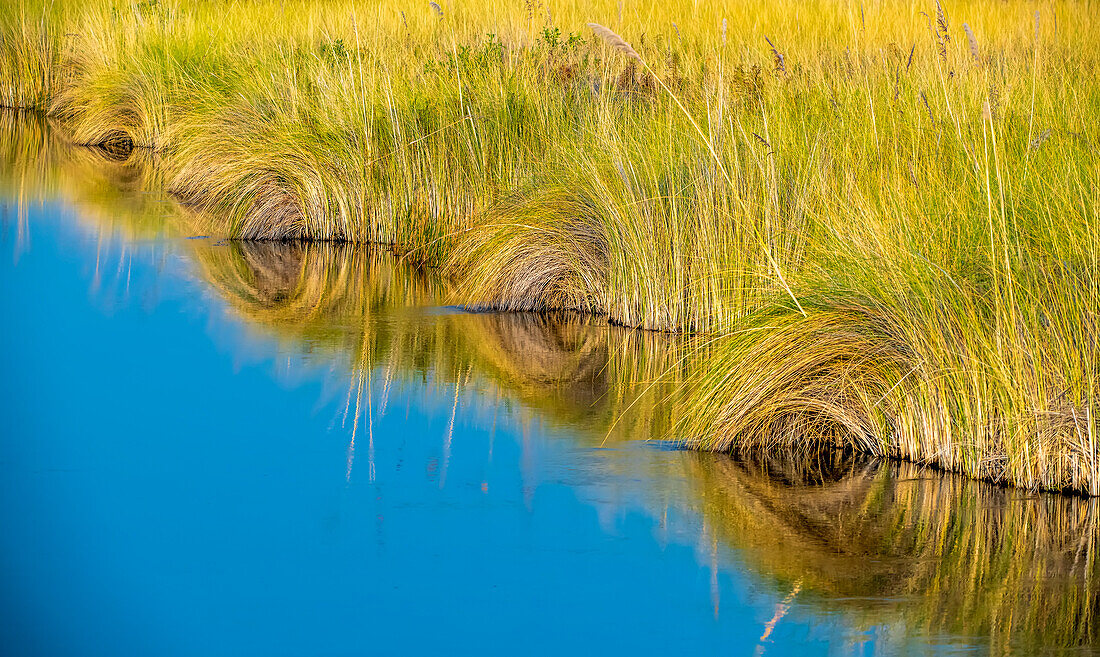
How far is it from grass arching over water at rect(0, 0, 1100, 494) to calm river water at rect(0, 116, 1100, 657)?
0.81 ft

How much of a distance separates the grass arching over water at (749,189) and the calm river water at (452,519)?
0.25 metres

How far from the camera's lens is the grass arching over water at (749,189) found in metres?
3.92

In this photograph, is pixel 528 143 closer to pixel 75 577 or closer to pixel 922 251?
pixel 922 251

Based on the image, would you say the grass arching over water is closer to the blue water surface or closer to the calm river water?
the calm river water

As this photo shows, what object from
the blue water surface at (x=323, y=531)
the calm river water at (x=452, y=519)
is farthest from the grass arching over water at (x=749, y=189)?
the blue water surface at (x=323, y=531)

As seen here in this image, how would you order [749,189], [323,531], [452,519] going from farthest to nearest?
[749,189] → [452,519] → [323,531]

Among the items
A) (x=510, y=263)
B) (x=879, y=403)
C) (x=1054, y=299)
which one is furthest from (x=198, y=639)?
(x=510, y=263)

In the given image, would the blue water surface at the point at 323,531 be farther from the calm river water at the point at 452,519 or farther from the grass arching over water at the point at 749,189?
the grass arching over water at the point at 749,189

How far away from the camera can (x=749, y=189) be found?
5.46 meters

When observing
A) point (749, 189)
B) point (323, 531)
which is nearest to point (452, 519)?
point (323, 531)

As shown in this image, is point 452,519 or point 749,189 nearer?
point 452,519

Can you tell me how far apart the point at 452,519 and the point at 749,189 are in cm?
238

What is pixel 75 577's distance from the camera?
3436 mm

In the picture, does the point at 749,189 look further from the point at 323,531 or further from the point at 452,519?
the point at 323,531
